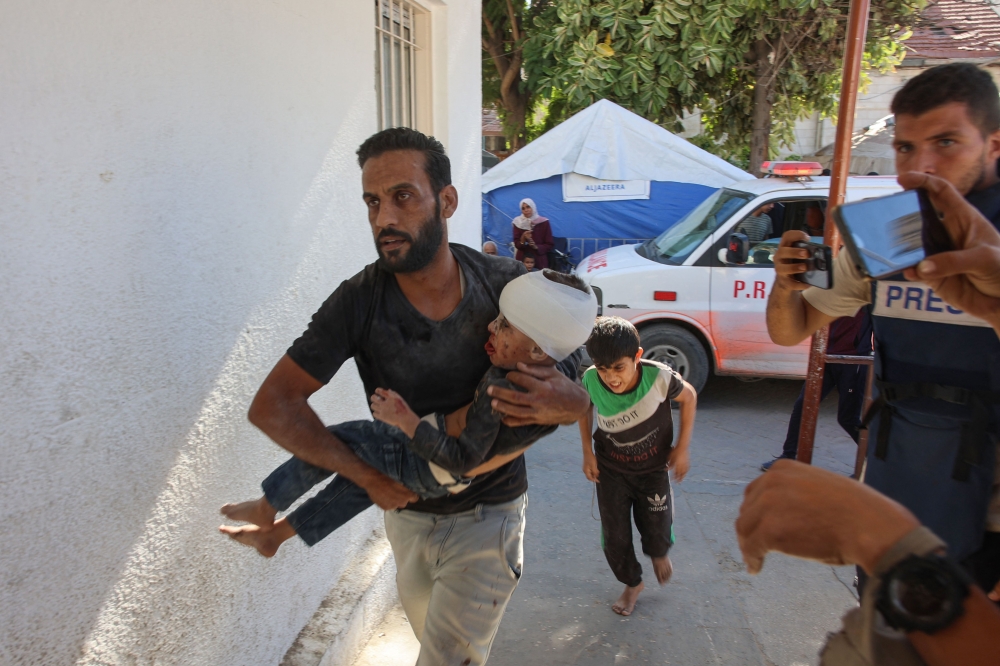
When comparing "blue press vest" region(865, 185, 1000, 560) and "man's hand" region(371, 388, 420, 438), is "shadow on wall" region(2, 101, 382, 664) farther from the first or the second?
"blue press vest" region(865, 185, 1000, 560)

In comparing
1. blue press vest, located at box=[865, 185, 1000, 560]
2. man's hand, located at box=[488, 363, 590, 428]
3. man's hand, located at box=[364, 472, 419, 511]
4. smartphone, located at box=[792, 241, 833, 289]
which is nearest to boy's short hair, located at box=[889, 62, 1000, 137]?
blue press vest, located at box=[865, 185, 1000, 560]

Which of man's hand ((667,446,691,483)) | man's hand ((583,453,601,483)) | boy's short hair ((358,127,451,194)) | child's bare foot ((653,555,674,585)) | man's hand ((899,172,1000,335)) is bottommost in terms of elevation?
child's bare foot ((653,555,674,585))

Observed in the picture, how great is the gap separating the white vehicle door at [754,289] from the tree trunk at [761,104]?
6525 millimetres

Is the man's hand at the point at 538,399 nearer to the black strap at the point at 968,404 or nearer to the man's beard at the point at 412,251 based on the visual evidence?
the man's beard at the point at 412,251

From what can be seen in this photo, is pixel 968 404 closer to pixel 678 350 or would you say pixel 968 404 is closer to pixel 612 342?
pixel 612 342

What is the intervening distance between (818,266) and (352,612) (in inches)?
93.8

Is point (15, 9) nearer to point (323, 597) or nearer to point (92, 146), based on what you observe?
point (92, 146)

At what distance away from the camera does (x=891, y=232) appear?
1.41 metres

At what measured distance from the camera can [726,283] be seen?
666 cm

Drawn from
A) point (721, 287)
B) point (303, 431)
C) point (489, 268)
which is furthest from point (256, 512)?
point (721, 287)

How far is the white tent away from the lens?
1091 centimetres

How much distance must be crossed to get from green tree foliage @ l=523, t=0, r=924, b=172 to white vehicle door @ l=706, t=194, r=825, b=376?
20.6ft

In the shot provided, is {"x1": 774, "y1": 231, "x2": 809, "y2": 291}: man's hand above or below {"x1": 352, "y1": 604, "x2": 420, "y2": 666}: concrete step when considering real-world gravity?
above

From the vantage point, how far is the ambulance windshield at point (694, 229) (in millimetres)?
6801
